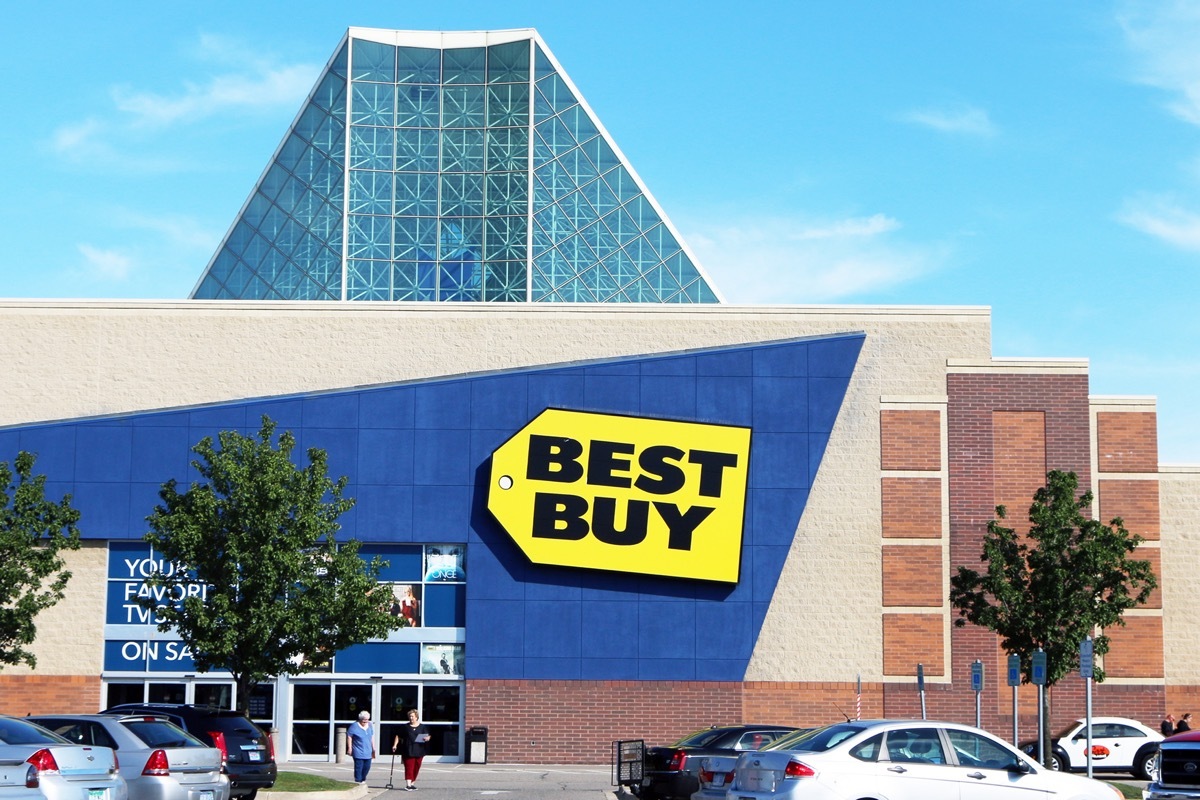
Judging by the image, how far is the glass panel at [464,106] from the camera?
68438 mm

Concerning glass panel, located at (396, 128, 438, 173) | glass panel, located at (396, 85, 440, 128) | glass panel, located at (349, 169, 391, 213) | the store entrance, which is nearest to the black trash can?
the store entrance

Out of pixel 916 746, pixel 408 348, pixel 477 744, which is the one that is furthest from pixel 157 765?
pixel 408 348

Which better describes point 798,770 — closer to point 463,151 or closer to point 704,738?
point 704,738

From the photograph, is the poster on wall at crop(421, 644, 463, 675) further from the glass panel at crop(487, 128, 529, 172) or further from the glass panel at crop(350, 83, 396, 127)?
the glass panel at crop(350, 83, 396, 127)

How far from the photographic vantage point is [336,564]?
1228 inches

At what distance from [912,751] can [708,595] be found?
72.3ft

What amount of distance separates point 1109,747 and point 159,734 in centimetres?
2401

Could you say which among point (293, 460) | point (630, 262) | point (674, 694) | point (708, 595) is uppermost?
point (630, 262)

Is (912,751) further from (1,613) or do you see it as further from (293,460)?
(293,460)

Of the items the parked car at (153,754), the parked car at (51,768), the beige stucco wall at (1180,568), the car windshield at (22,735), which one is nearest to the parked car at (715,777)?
the parked car at (153,754)

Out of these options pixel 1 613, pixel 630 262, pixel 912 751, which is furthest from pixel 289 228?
pixel 912 751

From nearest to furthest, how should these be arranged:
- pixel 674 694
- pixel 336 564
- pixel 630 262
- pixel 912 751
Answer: pixel 912 751, pixel 336 564, pixel 674 694, pixel 630 262

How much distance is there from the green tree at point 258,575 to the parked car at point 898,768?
14.4 m

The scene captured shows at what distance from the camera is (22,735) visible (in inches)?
661
